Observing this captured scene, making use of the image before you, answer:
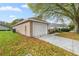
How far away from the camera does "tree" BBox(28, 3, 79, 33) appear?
4.58 feet

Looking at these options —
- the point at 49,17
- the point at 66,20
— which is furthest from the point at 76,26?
the point at 49,17

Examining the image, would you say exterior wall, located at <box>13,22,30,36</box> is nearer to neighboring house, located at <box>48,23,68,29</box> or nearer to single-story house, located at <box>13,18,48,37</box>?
single-story house, located at <box>13,18,48,37</box>

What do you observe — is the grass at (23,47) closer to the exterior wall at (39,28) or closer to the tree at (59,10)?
the exterior wall at (39,28)

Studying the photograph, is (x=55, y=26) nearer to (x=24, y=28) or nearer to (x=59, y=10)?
(x=59, y=10)

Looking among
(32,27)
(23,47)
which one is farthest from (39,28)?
(23,47)

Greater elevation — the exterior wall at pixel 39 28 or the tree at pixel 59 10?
the tree at pixel 59 10

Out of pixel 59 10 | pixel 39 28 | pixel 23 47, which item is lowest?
pixel 23 47

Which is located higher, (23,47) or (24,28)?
(24,28)

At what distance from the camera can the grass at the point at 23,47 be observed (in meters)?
1.38

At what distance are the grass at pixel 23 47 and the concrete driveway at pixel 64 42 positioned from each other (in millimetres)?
28

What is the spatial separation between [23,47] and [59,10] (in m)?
0.41

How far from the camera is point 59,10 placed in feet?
4.65

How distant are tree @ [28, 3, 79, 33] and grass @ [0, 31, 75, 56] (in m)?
0.22

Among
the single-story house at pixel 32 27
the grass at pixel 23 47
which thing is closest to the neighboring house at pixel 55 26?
the single-story house at pixel 32 27
